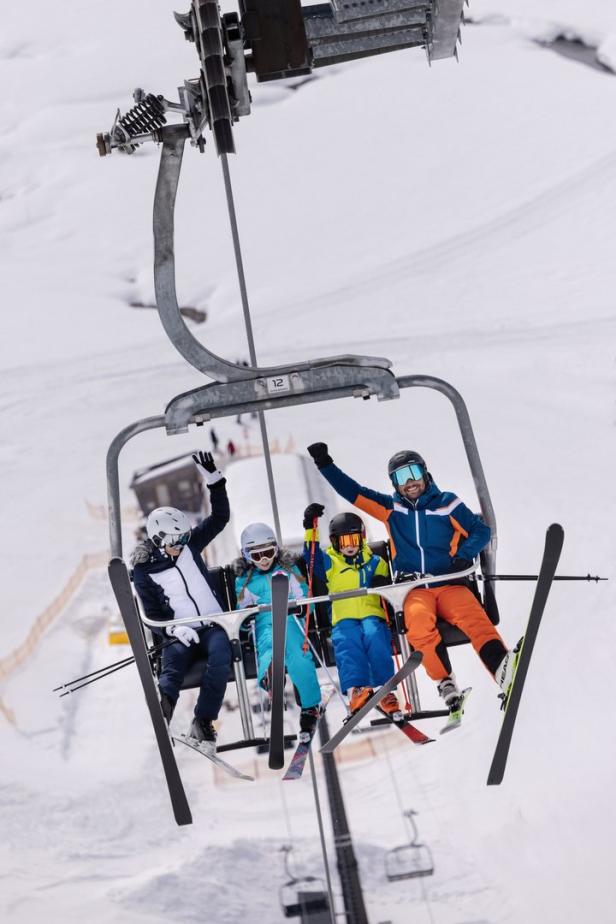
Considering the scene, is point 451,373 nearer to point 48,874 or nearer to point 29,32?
point 48,874

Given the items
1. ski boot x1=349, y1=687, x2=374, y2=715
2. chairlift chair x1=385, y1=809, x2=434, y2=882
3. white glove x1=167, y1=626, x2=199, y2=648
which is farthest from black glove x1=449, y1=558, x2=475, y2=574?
chairlift chair x1=385, y1=809, x2=434, y2=882

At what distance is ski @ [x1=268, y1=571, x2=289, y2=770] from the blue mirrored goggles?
2.89 ft

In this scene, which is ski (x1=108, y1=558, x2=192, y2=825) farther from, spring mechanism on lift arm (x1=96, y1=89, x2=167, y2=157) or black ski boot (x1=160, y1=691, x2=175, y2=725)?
spring mechanism on lift arm (x1=96, y1=89, x2=167, y2=157)

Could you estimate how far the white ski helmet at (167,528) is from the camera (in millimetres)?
5000

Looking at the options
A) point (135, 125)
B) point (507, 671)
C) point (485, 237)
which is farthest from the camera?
point (485, 237)

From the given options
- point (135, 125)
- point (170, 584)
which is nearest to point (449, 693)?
point (170, 584)

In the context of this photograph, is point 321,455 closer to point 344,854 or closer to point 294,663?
point 294,663

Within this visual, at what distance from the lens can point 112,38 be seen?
3272 centimetres

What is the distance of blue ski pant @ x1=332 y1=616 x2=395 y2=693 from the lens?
4883 mm

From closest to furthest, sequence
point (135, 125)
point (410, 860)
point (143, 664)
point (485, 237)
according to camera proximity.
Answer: point (135, 125)
point (143, 664)
point (410, 860)
point (485, 237)

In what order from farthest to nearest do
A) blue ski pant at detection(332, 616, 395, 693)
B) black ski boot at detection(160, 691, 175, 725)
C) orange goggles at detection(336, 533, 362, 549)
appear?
orange goggles at detection(336, 533, 362, 549) < blue ski pant at detection(332, 616, 395, 693) < black ski boot at detection(160, 691, 175, 725)

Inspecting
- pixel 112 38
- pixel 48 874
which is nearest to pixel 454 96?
pixel 112 38

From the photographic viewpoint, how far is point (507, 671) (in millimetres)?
4578

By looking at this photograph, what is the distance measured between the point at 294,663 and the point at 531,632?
112cm
